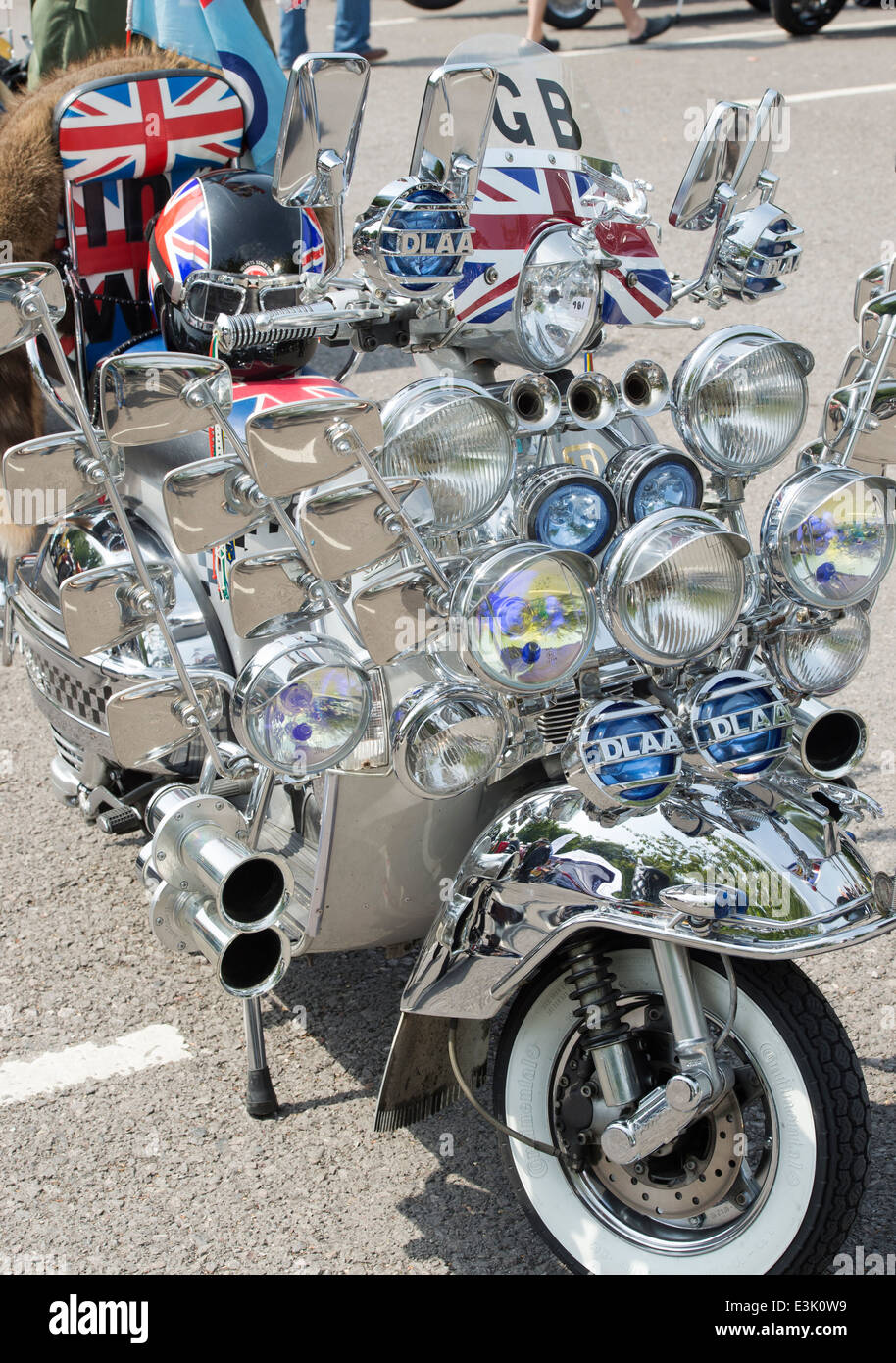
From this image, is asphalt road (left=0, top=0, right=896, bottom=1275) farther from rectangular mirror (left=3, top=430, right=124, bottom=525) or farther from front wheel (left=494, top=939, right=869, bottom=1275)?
rectangular mirror (left=3, top=430, right=124, bottom=525)

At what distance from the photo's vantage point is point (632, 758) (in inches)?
73.0

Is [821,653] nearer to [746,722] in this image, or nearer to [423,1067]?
[746,722]

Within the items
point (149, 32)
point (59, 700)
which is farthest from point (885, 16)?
point (59, 700)

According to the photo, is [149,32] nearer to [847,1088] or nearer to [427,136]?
[427,136]

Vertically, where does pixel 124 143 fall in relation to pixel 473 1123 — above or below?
above

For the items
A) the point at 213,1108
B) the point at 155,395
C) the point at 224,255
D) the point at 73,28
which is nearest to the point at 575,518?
the point at 155,395

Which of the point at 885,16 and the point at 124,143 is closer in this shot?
the point at 124,143

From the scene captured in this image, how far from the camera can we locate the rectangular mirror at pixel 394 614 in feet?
5.93

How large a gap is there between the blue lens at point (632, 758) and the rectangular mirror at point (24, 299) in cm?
83

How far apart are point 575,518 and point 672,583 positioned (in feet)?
0.69

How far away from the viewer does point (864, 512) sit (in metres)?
1.92

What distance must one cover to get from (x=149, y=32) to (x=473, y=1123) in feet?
7.64
